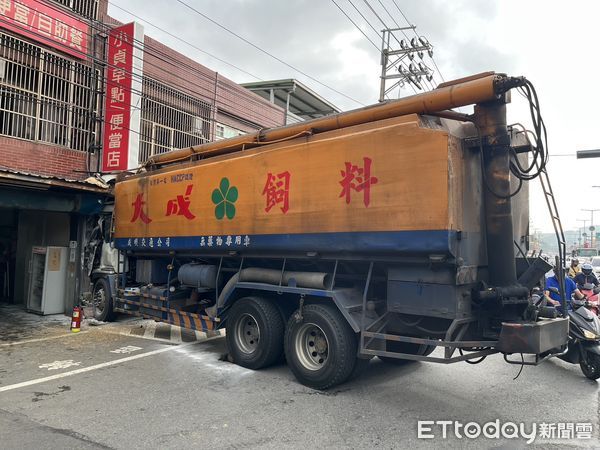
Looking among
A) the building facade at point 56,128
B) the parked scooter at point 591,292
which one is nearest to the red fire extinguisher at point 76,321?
the building facade at point 56,128

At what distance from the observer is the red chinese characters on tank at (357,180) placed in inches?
211

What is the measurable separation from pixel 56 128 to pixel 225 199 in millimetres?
6805

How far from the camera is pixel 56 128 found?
1126 centimetres

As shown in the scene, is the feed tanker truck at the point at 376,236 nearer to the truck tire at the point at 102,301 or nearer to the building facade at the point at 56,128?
the truck tire at the point at 102,301

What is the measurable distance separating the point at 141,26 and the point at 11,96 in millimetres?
3984

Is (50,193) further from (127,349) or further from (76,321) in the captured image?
(127,349)

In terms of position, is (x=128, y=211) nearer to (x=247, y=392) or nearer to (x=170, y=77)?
(x=247, y=392)

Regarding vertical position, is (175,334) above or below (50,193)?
below

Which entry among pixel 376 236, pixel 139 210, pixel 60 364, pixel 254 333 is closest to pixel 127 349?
pixel 60 364

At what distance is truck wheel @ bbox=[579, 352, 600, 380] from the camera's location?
609 centimetres

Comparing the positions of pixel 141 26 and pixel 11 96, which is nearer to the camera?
pixel 11 96

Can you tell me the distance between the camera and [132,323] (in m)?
10.3

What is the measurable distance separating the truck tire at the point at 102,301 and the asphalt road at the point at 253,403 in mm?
2576

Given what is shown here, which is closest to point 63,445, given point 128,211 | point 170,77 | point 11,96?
point 128,211
